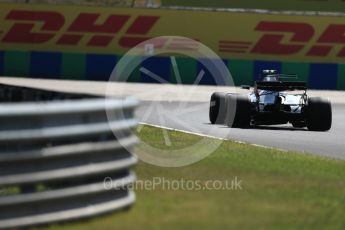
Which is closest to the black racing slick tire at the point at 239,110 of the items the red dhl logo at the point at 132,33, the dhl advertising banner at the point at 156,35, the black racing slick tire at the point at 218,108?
the black racing slick tire at the point at 218,108

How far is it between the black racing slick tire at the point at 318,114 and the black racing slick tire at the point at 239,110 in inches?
47.9

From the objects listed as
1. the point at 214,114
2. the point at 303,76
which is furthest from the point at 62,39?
the point at 214,114

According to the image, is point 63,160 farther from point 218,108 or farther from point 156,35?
point 156,35

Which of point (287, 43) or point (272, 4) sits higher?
point (272, 4)

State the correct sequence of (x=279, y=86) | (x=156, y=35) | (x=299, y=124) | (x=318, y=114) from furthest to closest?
(x=156, y=35), (x=299, y=124), (x=318, y=114), (x=279, y=86)

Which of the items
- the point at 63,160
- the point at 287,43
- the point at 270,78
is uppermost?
the point at 287,43

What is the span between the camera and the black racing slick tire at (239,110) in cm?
1825

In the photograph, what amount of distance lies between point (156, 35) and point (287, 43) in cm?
479

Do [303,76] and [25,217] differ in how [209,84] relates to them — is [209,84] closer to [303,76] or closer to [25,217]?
[303,76]

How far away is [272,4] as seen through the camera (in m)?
42.0

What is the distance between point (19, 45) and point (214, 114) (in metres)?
16.6

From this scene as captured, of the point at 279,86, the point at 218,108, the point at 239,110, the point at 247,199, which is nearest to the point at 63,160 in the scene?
the point at 247,199

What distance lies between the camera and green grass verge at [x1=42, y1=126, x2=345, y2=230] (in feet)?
25.1

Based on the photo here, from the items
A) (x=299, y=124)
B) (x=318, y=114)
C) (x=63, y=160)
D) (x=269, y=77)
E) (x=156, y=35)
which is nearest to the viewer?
(x=63, y=160)
